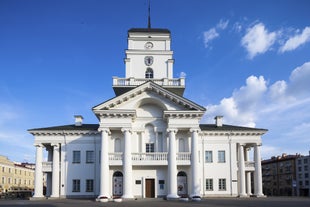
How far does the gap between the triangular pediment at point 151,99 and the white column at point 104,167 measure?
9.91 ft

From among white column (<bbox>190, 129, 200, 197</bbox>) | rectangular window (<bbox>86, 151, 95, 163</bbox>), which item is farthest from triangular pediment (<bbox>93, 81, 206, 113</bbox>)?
rectangular window (<bbox>86, 151, 95, 163</bbox>)

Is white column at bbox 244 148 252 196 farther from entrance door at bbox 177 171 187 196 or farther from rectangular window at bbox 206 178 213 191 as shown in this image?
entrance door at bbox 177 171 187 196

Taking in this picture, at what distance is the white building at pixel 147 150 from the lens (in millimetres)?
37125

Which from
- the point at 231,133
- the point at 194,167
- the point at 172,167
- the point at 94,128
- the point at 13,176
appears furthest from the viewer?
the point at 13,176

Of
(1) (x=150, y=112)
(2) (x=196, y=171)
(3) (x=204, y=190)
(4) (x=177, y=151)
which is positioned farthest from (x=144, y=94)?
(3) (x=204, y=190)

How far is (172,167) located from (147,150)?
442 centimetres

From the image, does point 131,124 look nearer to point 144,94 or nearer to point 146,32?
point 144,94

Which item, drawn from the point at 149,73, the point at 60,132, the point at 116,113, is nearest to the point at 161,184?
the point at 116,113

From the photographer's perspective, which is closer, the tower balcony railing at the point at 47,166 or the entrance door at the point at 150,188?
the entrance door at the point at 150,188

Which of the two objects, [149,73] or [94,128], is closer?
[94,128]

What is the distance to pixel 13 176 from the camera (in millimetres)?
89875

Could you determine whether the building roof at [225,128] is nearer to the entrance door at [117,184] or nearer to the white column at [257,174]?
the white column at [257,174]

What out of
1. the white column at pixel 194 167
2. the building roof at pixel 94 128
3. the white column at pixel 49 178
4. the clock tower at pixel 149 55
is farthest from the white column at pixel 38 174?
the white column at pixel 194 167

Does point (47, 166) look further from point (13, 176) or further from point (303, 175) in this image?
point (303, 175)
